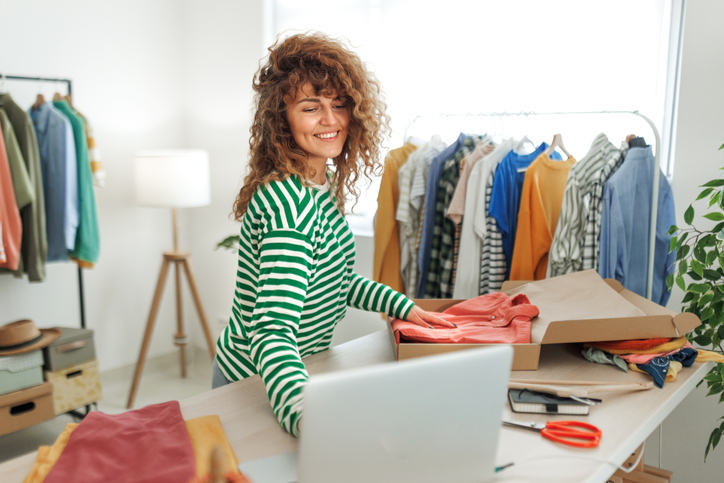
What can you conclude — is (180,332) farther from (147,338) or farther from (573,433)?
(573,433)

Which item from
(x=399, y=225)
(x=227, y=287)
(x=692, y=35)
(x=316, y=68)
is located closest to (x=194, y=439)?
(x=316, y=68)

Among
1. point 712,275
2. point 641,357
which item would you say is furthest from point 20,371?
point 712,275

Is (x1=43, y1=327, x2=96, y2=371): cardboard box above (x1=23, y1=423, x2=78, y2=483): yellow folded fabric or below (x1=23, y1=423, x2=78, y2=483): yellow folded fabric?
below

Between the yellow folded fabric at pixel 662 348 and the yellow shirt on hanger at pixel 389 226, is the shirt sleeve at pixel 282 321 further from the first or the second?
the yellow shirt on hanger at pixel 389 226

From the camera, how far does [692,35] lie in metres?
1.92

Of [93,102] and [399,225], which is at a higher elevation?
[93,102]

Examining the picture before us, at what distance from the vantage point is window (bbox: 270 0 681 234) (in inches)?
87.1

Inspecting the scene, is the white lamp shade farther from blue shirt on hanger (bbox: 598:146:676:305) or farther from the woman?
blue shirt on hanger (bbox: 598:146:676:305)

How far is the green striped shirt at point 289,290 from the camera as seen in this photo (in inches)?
36.8

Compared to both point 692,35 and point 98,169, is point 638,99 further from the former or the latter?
point 98,169

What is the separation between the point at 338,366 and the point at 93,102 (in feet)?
8.77

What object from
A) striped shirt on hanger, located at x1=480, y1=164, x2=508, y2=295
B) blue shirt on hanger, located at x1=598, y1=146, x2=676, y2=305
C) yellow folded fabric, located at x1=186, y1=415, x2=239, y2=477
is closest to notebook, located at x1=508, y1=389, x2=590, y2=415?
yellow folded fabric, located at x1=186, y1=415, x2=239, y2=477

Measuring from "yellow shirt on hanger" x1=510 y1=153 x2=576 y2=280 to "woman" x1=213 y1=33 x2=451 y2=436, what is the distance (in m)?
0.85

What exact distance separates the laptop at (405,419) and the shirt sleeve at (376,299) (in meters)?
0.60
